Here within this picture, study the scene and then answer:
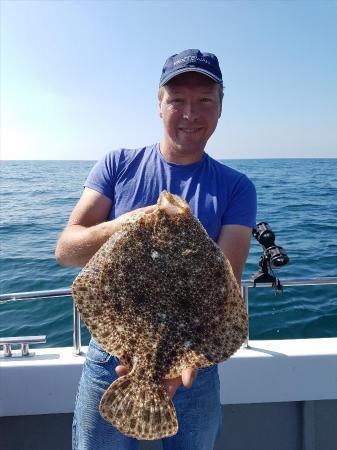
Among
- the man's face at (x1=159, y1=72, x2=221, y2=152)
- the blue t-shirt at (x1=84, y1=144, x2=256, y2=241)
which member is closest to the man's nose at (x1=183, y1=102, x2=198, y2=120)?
the man's face at (x1=159, y1=72, x2=221, y2=152)

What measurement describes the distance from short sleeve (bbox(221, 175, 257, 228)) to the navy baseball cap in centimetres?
71

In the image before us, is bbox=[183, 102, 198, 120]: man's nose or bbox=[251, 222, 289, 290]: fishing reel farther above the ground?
bbox=[183, 102, 198, 120]: man's nose

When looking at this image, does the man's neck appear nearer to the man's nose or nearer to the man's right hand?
the man's nose

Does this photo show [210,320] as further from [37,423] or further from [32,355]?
[37,423]

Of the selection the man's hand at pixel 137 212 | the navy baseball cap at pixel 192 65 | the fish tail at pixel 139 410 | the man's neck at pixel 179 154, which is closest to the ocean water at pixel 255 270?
the man's neck at pixel 179 154

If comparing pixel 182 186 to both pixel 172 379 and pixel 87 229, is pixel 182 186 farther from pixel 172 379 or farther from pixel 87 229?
pixel 172 379

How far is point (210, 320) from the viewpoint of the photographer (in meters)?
2.16

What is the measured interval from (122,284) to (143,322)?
23 cm

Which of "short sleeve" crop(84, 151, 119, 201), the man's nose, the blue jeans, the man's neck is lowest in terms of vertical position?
the blue jeans

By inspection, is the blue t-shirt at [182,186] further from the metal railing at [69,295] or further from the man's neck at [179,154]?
the metal railing at [69,295]

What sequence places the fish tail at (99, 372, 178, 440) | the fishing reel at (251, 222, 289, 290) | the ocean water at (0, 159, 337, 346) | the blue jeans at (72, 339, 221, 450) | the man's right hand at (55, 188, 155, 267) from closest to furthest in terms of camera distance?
the fish tail at (99, 372, 178, 440) → the man's right hand at (55, 188, 155, 267) → the blue jeans at (72, 339, 221, 450) → the fishing reel at (251, 222, 289, 290) → the ocean water at (0, 159, 337, 346)

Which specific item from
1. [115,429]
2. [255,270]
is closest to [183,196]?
[115,429]

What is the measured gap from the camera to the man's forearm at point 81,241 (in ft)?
7.64

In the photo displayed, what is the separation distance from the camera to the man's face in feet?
8.70
